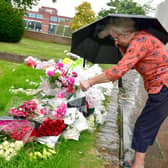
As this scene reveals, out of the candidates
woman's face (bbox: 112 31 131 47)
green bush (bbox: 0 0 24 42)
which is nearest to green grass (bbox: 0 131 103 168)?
woman's face (bbox: 112 31 131 47)

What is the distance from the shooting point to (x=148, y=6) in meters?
39.7

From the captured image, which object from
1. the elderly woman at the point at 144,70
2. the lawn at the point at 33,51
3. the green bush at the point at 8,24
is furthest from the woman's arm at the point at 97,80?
the green bush at the point at 8,24

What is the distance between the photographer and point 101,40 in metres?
3.29

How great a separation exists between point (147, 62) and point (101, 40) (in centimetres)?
99

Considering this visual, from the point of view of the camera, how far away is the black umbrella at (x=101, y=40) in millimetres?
2484

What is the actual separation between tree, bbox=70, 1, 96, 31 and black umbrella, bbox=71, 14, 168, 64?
32.3 m

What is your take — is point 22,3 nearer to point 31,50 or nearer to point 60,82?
point 31,50

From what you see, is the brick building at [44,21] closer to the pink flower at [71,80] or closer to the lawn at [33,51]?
the lawn at [33,51]

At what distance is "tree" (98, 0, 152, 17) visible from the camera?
3594 cm

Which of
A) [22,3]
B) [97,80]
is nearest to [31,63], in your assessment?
[97,80]

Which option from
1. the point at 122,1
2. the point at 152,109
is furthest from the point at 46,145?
the point at 122,1

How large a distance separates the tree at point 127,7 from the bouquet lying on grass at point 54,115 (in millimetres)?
33231

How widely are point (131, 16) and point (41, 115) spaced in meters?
1.48

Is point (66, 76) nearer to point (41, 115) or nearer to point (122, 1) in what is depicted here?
point (41, 115)
